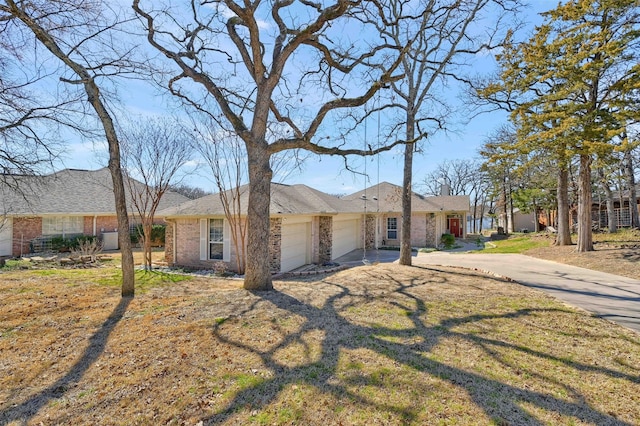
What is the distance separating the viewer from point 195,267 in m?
14.2

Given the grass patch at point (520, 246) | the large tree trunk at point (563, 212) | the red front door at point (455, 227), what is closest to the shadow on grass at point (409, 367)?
the large tree trunk at point (563, 212)

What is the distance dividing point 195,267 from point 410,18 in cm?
1261

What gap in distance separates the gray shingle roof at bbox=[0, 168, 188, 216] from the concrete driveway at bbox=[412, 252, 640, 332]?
56.6 feet

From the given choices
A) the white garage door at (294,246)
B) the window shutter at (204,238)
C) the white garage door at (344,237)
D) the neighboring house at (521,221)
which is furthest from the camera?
the neighboring house at (521,221)

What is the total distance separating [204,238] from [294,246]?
12.9 ft

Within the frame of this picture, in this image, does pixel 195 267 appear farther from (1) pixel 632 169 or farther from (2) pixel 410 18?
(1) pixel 632 169

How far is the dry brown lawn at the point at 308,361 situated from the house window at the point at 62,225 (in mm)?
13040

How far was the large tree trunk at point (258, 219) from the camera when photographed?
7.66 meters

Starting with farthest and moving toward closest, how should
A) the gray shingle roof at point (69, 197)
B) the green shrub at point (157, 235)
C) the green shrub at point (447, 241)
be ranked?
the green shrub at point (447, 241) → the green shrub at point (157, 235) → the gray shingle roof at point (69, 197)

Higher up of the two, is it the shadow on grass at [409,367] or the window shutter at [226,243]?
the window shutter at [226,243]

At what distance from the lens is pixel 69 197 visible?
64.2 ft

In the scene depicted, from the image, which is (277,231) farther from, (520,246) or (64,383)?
(520,246)

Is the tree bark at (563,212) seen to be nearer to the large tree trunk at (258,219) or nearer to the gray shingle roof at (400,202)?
the gray shingle roof at (400,202)

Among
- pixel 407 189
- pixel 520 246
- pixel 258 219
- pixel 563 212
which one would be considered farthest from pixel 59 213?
pixel 563 212
